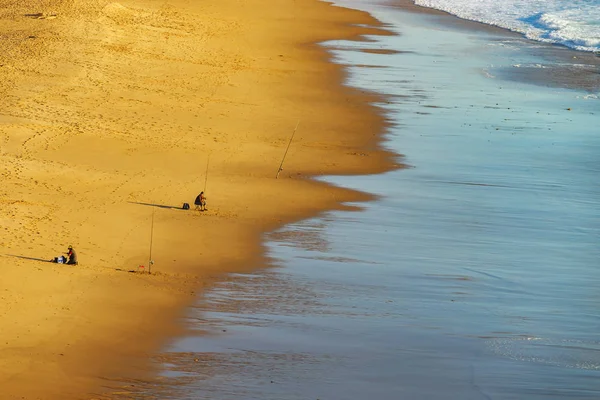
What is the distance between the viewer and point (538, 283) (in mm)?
15164

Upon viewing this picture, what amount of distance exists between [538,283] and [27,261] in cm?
750

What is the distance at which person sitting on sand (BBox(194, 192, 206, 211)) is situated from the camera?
18.1 meters

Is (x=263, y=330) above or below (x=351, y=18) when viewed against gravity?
below

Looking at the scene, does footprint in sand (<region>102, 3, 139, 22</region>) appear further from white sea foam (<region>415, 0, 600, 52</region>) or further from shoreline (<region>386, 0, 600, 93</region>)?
white sea foam (<region>415, 0, 600, 52</region>)

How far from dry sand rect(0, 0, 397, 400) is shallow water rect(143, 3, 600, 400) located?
826 millimetres

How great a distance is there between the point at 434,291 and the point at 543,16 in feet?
115

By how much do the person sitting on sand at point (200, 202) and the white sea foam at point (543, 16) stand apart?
2537cm

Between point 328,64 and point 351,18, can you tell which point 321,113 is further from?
→ point 351,18

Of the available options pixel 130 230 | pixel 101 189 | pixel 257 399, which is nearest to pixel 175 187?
pixel 101 189

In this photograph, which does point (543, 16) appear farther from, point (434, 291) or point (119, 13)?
point (434, 291)

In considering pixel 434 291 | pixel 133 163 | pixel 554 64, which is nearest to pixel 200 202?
pixel 133 163

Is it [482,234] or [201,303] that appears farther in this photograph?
[482,234]

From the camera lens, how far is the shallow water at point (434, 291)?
11.9 meters

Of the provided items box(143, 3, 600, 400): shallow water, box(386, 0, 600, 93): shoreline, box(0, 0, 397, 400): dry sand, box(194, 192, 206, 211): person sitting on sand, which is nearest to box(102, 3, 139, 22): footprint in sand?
box(0, 0, 397, 400): dry sand
